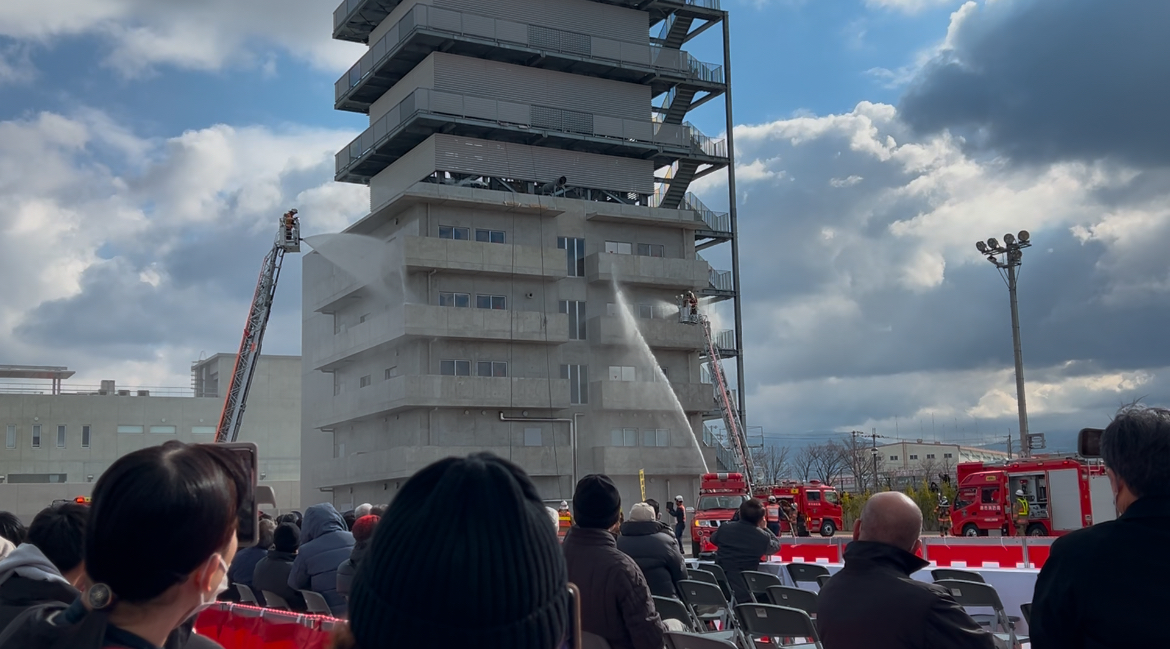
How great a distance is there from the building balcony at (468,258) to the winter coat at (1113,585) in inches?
1809

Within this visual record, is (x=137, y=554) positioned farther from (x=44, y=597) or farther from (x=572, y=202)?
(x=572, y=202)

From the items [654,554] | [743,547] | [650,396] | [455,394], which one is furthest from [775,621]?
[650,396]

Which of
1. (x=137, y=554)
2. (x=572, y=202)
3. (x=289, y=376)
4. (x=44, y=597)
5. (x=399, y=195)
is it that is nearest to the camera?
(x=137, y=554)

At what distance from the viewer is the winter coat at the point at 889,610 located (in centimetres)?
457

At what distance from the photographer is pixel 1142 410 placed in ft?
12.8

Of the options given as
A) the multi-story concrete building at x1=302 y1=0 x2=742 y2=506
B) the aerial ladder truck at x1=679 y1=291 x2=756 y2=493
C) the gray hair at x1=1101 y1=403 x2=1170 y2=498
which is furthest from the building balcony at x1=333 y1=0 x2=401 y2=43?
the gray hair at x1=1101 y1=403 x2=1170 y2=498

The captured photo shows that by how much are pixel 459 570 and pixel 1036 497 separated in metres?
37.6

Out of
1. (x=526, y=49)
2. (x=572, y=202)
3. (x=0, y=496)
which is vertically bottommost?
(x=0, y=496)

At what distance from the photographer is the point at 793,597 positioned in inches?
364

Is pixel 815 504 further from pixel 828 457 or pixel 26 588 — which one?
pixel 828 457

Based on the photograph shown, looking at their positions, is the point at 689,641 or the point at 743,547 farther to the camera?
the point at 743,547

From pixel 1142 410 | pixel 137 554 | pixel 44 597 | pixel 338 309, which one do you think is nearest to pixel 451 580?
pixel 137 554

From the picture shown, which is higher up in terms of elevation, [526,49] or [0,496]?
[526,49]

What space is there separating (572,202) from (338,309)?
1387 cm
